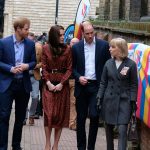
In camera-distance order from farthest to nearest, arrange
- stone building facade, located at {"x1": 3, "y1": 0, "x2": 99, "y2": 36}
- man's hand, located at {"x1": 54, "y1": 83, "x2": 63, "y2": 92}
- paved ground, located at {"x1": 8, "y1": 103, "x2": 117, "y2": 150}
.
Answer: stone building facade, located at {"x1": 3, "y1": 0, "x2": 99, "y2": 36}, paved ground, located at {"x1": 8, "y1": 103, "x2": 117, "y2": 150}, man's hand, located at {"x1": 54, "y1": 83, "x2": 63, "y2": 92}

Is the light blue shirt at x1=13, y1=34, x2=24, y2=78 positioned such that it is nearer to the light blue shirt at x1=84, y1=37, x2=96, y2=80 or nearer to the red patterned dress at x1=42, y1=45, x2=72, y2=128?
the red patterned dress at x1=42, y1=45, x2=72, y2=128

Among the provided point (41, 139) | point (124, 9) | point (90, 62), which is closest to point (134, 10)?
point (124, 9)

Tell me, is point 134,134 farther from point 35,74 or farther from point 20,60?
point 35,74

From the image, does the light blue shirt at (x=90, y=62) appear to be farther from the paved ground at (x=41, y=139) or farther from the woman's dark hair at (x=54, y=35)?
the paved ground at (x=41, y=139)

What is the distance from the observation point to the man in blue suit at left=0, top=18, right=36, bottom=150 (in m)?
8.89

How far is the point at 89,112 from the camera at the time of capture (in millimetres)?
9188

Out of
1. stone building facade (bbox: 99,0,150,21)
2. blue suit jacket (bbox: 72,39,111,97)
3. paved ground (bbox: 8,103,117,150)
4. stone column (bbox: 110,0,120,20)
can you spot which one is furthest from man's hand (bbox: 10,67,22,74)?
stone column (bbox: 110,0,120,20)

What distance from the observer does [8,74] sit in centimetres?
891

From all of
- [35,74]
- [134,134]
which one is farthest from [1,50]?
[35,74]

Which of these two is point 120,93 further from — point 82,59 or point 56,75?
point 56,75

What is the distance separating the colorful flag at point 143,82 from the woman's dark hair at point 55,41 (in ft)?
4.17

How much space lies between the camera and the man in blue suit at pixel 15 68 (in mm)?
8891

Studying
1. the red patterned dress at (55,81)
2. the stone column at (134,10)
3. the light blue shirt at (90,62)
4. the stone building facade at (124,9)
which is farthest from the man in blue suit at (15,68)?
the stone column at (134,10)

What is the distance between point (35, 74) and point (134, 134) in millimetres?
4531
